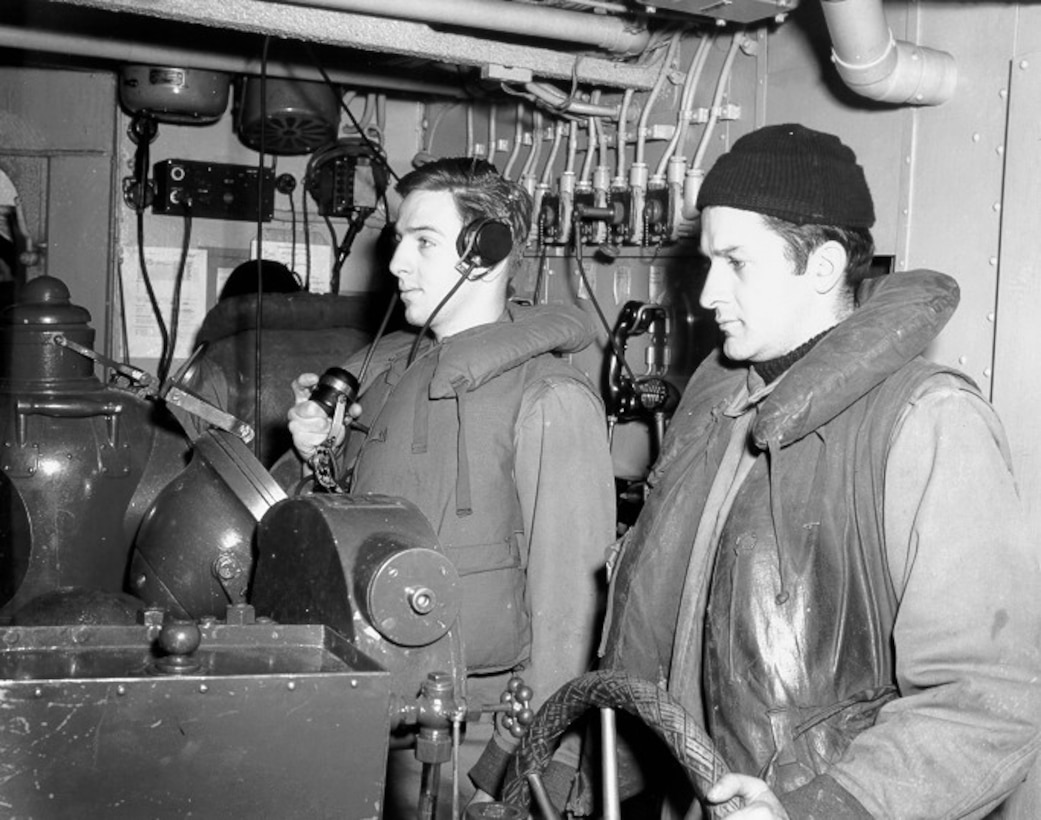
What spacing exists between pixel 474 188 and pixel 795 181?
1.09 metres

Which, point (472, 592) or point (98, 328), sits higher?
point (98, 328)

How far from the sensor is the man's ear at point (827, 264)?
181 cm

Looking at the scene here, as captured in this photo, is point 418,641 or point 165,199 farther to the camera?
point 165,199

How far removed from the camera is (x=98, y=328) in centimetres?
441

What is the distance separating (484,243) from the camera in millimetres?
2580

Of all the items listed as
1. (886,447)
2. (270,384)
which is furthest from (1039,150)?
(270,384)

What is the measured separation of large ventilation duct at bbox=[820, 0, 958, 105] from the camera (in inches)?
93.4

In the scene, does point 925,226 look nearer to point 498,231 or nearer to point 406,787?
point 498,231

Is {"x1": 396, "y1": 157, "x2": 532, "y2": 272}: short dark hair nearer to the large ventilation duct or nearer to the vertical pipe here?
the large ventilation duct

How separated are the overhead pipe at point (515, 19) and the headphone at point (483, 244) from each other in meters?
0.59

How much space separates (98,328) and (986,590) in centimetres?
368

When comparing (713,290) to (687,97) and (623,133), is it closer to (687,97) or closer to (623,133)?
(687,97)

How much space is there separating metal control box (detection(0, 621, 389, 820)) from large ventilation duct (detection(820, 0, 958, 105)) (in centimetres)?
176

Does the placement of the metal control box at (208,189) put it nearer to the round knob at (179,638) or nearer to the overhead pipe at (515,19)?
the overhead pipe at (515,19)
